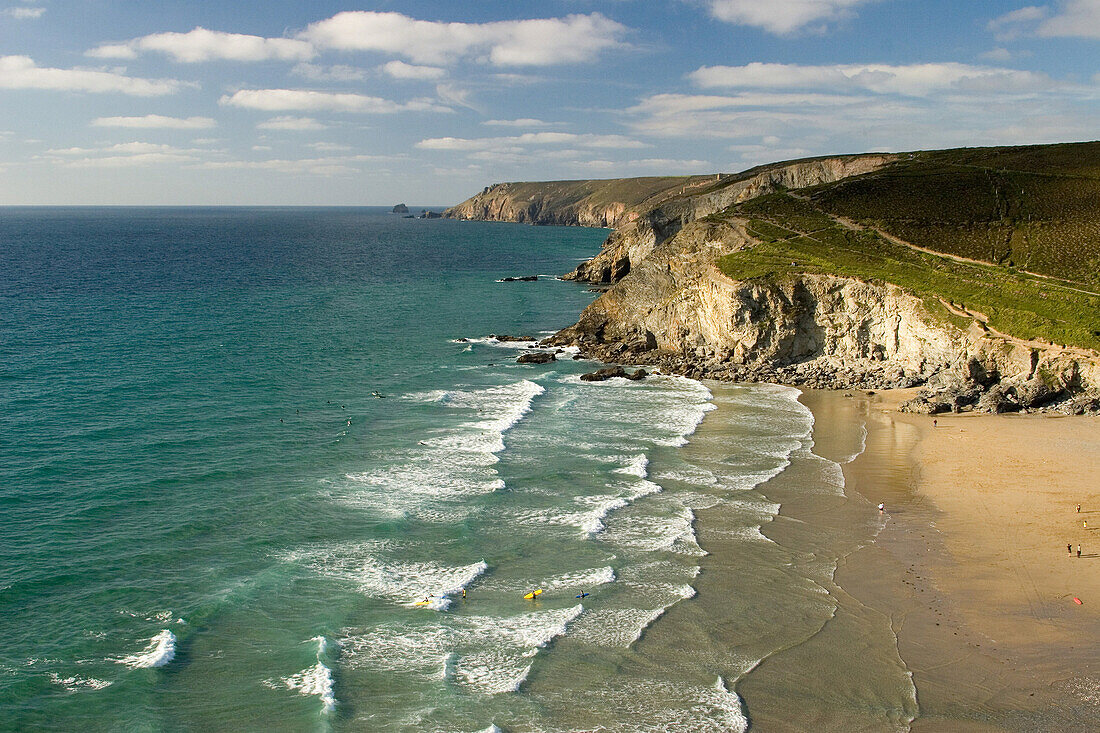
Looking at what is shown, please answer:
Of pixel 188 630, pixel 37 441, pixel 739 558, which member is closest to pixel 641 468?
pixel 739 558

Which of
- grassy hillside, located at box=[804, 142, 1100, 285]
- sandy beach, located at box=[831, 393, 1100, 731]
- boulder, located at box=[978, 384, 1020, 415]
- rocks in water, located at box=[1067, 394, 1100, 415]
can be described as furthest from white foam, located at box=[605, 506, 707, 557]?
grassy hillside, located at box=[804, 142, 1100, 285]

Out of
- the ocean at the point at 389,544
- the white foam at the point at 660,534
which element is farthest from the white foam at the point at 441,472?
the white foam at the point at 660,534

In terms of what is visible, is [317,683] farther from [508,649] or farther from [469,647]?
[508,649]

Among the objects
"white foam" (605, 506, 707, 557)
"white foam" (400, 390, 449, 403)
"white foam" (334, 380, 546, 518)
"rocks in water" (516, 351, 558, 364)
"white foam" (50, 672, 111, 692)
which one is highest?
"rocks in water" (516, 351, 558, 364)

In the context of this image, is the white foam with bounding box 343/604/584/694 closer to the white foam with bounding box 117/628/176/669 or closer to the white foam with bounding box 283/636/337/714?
the white foam with bounding box 283/636/337/714

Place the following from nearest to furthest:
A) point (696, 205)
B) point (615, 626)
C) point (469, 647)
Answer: point (469, 647) → point (615, 626) → point (696, 205)

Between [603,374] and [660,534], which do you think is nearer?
[660,534]

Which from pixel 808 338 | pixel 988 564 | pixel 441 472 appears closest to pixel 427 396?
pixel 441 472
